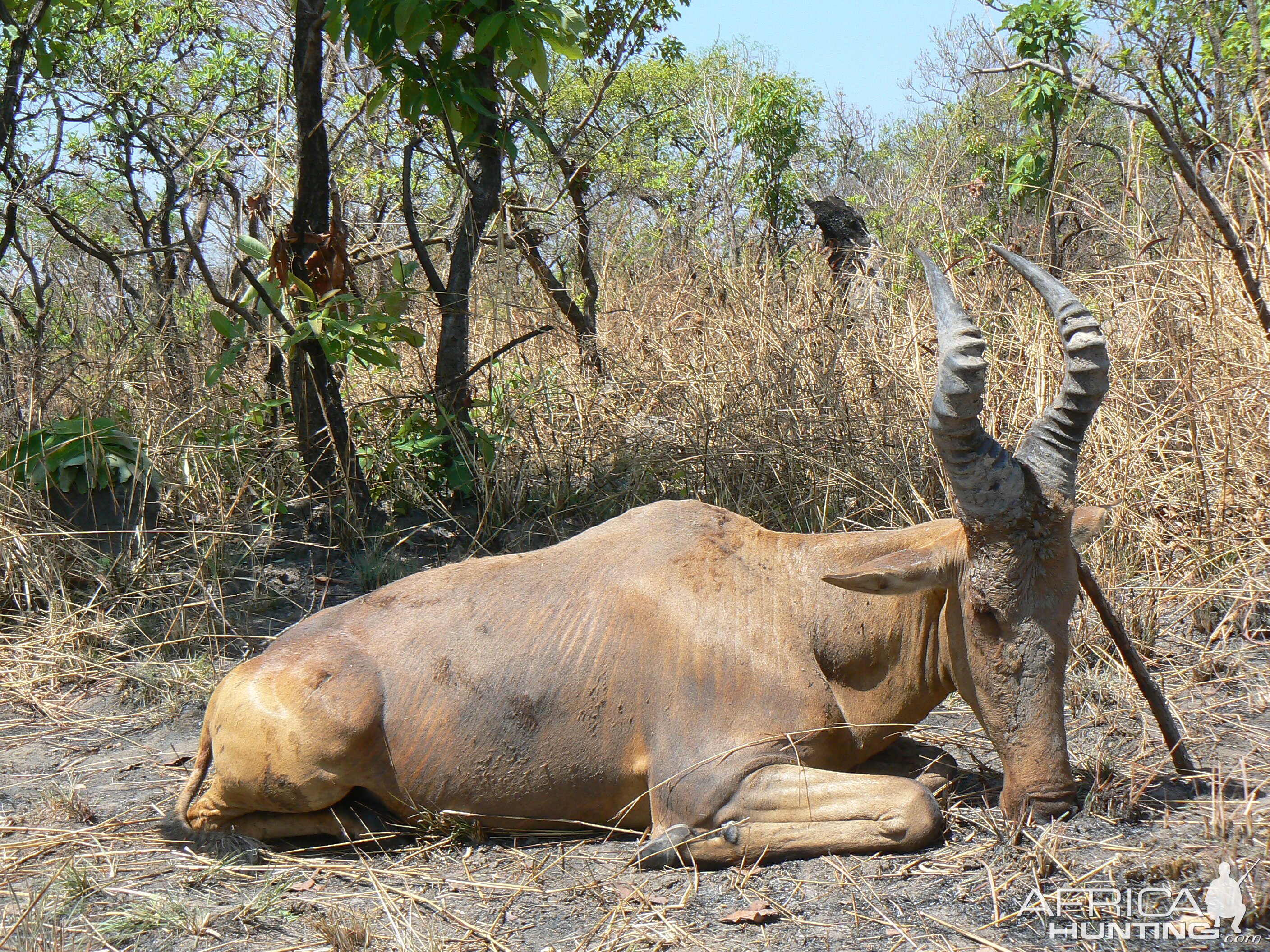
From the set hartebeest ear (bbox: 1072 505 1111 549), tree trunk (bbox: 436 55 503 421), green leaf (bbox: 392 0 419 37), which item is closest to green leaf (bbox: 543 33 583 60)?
green leaf (bbox: 392 0 419 37)

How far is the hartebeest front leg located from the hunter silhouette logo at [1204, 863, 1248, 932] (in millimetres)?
797

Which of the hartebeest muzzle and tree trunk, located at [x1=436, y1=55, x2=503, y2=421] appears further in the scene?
tree trunk, located at [x1=436, y1=55, x2=503, y2=421]

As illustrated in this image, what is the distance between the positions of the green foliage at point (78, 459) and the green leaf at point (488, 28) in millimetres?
3039

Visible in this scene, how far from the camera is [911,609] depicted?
3764 mm

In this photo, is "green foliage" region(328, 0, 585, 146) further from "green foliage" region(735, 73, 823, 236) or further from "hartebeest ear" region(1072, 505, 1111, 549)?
"green foliage" region(735, 73, 823, 236)

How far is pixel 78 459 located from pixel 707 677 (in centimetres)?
447

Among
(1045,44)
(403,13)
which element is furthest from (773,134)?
(403,13)

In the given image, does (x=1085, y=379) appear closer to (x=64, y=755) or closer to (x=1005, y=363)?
(x=1005, y=363)

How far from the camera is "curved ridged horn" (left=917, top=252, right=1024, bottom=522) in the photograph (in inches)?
125

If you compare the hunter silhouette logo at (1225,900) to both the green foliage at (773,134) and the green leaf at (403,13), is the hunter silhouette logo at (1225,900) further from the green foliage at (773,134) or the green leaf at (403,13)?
the green foliage at (773,134)

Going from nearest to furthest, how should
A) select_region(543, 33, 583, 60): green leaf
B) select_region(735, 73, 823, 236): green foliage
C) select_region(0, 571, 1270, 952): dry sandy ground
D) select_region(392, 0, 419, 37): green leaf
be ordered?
select_region(0, 571, 1270, 952): dry sandy ground → select_region(392, 0, 419, 37): green leaf → select_region(543, 33, 583, 60): green leaf → select_region(735, 73, 823, 236): green foliage

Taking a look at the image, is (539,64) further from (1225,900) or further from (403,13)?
(1225,900)

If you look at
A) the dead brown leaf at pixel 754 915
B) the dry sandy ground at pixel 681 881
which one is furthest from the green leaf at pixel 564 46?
the dead brown leaf at pixel 754 915

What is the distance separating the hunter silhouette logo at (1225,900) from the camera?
290 cm
